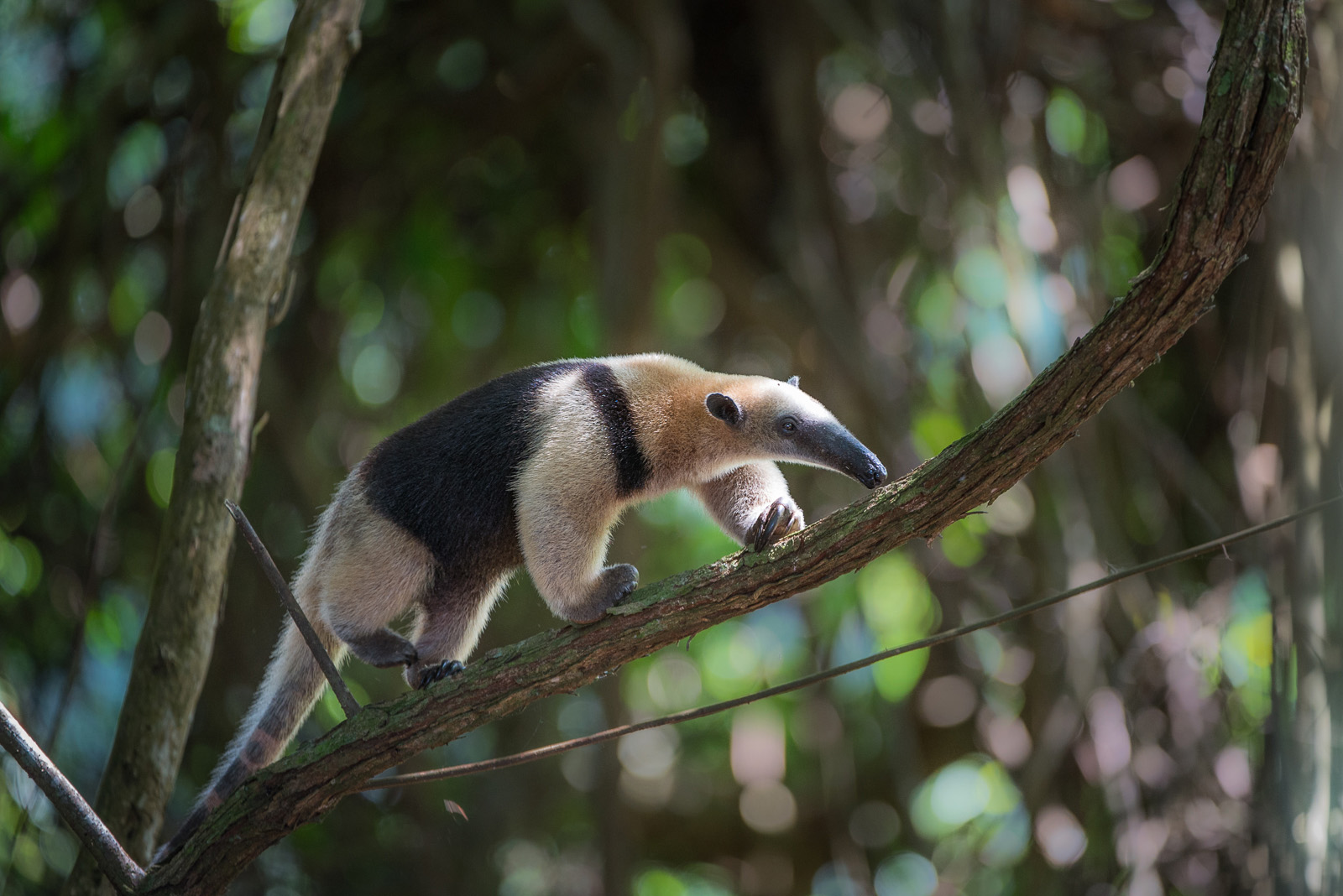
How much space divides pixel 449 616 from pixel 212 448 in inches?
37.9

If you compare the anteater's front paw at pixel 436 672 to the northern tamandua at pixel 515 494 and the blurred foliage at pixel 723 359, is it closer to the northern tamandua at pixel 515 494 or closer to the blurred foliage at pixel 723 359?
the northern tamandua at pixel 515 494

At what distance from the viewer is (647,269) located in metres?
A: 5.89

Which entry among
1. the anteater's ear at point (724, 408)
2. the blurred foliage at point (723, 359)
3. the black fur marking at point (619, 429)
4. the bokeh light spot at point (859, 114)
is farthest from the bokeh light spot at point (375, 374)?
the anteater's ear at point (724, 408)

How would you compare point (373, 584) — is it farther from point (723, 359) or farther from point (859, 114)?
point (859, 114)

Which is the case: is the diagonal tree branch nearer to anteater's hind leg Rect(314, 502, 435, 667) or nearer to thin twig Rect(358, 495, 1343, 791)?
thin twig Rect(358, 495, 1343, 791)

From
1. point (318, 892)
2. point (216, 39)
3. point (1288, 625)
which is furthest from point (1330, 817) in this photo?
point (216, 39)

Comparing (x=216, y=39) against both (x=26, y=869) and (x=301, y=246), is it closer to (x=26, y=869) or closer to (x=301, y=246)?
(x=301, y=246)

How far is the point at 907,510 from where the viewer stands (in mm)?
2707

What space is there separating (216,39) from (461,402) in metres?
3.87

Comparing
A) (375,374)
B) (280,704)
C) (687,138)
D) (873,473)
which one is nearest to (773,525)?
(873,473)

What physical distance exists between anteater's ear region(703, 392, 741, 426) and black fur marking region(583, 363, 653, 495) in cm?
24

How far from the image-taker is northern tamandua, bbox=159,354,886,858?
3.24 metres

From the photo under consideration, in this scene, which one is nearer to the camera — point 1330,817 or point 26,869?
point 1330,817

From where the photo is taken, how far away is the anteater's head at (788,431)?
3461mm
